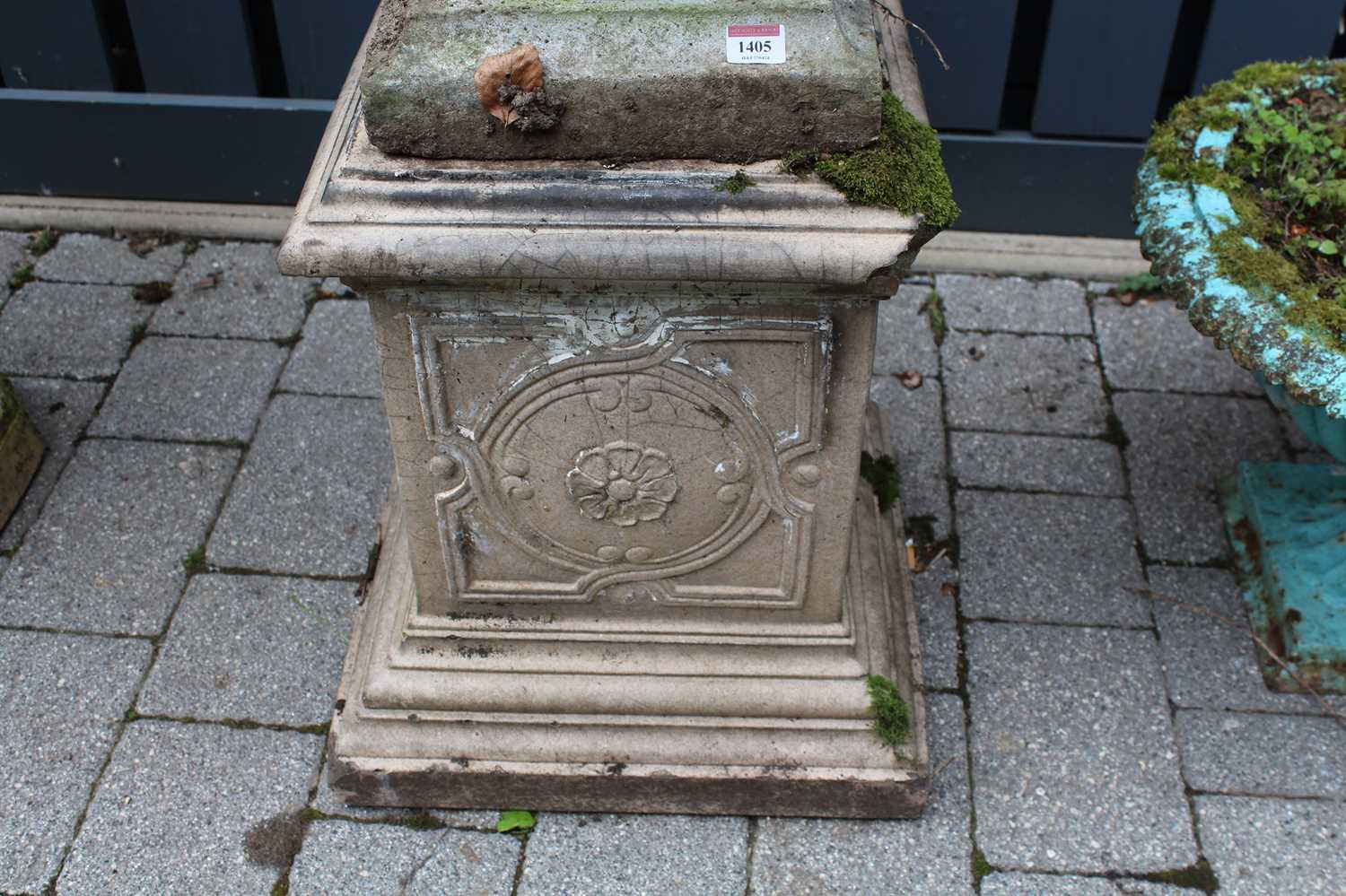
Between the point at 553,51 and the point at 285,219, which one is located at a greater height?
the point at 553,51

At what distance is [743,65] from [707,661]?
104cm

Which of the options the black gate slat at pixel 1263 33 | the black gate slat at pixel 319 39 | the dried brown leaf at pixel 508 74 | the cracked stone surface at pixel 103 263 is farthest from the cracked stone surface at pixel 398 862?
the black gate slat at pixel 1263 33

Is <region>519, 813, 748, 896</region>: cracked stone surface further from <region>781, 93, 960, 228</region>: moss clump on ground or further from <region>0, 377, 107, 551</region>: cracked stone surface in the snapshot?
<region>0, 377, 107, 551</region>: cracked stone surface

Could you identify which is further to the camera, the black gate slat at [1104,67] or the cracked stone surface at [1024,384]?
the black gate slat at [1104,67]

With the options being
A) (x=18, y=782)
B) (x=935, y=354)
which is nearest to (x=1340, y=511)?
(x=935, y=354)

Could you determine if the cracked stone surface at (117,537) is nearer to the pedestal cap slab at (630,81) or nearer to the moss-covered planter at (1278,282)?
the pedestal cap slab at (630,81)

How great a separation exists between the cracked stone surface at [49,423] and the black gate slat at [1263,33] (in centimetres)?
292

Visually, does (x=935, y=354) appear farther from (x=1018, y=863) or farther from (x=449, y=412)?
(x=449, y=412)

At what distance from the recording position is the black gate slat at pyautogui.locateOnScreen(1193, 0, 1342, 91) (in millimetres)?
3150

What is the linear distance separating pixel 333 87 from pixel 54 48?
76 centimetres

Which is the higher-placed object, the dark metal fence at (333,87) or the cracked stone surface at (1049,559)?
the dark metal fence at (333,87)

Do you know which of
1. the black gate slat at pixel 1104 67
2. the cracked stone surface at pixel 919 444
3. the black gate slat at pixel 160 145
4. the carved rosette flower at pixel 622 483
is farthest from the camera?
the black gate slat at pixel 160 145

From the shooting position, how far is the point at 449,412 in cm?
189

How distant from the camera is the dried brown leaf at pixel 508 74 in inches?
63.8
